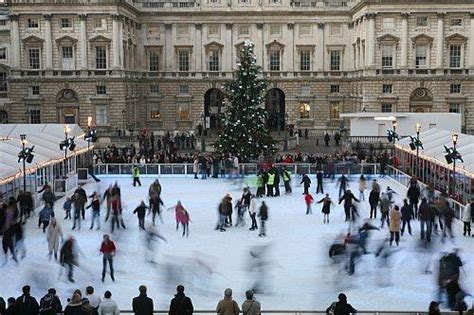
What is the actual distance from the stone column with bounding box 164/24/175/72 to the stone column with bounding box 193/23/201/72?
81.9 inches

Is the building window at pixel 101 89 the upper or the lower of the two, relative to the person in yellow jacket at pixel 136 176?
upper

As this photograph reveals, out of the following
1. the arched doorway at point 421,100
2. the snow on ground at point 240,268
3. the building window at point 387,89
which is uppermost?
the building window at point 387,89

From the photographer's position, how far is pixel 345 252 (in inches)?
856

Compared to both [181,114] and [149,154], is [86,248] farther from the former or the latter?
[181,114]

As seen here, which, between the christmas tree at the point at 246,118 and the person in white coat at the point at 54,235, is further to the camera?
the christmas tree at the point at 246,118

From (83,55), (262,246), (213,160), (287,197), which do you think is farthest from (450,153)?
(83,55)

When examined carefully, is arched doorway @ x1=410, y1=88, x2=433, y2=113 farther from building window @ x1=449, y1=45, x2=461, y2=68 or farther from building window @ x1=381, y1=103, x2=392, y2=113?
building window @ x1=449, y1=45, x2=461, y2=68

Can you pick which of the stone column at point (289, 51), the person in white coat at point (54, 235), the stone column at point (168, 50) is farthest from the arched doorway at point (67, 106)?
the person in white coat at point (54, 235)

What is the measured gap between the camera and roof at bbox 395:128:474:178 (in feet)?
107

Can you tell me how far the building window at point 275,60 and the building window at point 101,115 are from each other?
15953 millimetres

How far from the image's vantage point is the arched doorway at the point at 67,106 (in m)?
65.8

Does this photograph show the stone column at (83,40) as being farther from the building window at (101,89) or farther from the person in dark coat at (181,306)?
the person in dark coat at (181,306)

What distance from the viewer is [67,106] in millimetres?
66000

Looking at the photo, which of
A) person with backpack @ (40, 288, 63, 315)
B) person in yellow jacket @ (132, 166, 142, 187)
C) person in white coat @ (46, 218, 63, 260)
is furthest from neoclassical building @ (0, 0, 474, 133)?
person with backpack @ (40, 288, 63, 315)
